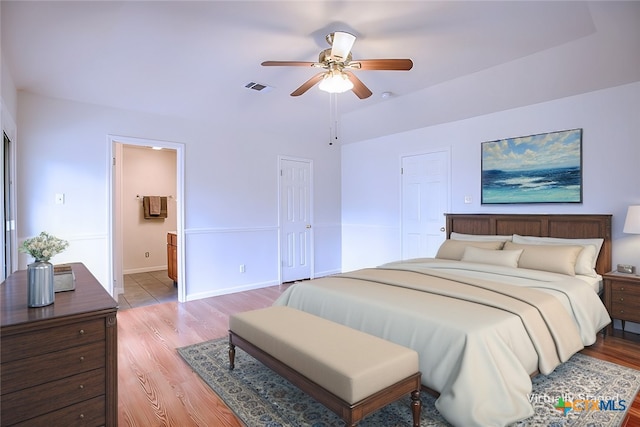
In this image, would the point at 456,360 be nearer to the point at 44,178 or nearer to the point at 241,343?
the point at 241,343

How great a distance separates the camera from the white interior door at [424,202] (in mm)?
4895

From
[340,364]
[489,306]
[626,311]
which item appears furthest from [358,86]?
[626,311]

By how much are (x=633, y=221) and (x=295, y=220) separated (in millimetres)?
4237

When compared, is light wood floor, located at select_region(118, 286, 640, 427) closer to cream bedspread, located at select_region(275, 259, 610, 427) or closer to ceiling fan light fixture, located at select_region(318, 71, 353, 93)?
cream bedspread, located at select_region(275, 259, 610, 427)

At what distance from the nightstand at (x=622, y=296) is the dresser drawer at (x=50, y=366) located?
4.04 m

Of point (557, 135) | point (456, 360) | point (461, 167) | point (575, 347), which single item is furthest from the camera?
point (461, 167)

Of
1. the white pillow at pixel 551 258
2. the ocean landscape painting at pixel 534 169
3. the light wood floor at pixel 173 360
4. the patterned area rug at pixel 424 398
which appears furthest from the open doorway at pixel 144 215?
the white pillow at pixel 551 258

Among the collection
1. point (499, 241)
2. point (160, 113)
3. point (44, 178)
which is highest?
point (160, 113)

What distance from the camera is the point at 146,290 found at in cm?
520

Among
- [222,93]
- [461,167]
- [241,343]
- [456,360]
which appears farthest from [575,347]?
[222,93]

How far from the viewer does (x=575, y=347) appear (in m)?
2.42

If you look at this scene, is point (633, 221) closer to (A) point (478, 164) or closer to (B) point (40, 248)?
→ (A) point (478, 164)

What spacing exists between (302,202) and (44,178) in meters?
3.48

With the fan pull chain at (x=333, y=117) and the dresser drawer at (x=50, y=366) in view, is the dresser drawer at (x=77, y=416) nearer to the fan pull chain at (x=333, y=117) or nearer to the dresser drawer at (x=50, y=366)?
the dresser drawer at (x=50, y=366)
